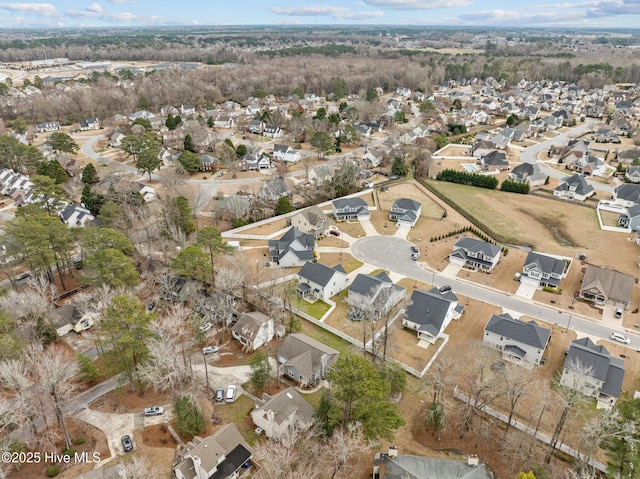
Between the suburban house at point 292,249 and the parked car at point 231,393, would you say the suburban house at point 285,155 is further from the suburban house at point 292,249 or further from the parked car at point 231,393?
the parked car at point 231,393

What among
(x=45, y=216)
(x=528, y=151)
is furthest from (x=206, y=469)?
(x=528, y=151)

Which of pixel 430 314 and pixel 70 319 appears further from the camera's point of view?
pixel 70 319

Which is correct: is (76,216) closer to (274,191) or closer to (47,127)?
(274,191)

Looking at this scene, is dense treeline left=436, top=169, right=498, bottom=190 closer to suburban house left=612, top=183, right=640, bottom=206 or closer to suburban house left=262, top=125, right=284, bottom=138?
suburban house left=612, top=183, right=640, bottom=206

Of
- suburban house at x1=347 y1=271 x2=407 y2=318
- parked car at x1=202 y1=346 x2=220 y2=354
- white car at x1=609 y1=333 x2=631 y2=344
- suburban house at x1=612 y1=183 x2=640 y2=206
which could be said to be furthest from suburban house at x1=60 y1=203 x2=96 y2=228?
suburban house at x1=612 y1=183 x2=640 y2=206

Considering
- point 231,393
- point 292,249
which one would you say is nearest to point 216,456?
point 231,393

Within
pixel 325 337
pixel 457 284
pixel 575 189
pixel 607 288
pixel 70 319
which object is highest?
pixel 70 319
